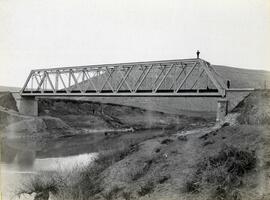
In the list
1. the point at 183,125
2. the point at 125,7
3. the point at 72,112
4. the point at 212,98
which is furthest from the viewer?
the point at 72,112

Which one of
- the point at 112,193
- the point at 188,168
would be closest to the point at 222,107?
Answer: the point at 188,168

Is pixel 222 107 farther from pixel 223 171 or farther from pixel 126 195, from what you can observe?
pixel 126 195

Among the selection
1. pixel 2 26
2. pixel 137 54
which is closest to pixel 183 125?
pixel 137 54

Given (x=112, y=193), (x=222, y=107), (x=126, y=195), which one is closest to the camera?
(x=126, y=195)

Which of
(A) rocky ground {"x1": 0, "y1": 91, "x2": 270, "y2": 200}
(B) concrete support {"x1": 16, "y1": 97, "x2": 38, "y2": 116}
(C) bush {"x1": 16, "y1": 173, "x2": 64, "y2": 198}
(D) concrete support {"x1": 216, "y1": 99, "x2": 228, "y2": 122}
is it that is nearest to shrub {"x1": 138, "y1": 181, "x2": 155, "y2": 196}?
(A) rocky ground {"x1": 0, "y1": 91, "x2": 270, "y2": 200}

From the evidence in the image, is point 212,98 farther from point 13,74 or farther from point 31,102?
point 31,102

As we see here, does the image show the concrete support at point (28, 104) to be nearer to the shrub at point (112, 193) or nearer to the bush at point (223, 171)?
the shrub at point (112, 193)

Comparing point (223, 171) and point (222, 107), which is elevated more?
point (222, 107)

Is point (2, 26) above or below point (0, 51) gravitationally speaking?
above
